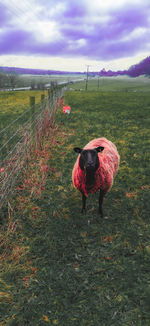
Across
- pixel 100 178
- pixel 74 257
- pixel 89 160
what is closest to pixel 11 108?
pixel 100 178

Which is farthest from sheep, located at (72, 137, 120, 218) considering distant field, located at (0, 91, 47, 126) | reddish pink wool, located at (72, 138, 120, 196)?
distant field, located at (0, 91, 47, 126)

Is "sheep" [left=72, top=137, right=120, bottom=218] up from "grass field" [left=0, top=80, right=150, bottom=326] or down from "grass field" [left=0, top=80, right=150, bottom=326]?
up

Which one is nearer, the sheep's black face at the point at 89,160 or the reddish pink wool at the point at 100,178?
the sheep's black face at the point at 89,160

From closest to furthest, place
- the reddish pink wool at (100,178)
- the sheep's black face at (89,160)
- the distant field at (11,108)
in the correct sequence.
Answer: the sheep's black face at (89,160)
the reddish pink wool at (100,178)
the distant field at (11,108)

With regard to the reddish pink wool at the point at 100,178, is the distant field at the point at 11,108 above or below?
above

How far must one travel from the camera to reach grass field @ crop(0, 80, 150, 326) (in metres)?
3.15

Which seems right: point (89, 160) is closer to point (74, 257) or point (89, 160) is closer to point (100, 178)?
point (100, 178)

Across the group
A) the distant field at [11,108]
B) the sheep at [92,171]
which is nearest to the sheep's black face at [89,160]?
the sheep at [92,171]

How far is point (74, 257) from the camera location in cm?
409

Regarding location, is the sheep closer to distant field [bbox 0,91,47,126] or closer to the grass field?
the grass field

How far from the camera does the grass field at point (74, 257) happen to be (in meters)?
3.15

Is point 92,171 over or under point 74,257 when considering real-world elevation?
over

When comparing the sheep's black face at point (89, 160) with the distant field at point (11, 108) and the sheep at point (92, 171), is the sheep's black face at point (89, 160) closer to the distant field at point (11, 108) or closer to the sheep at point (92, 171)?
the sheep at point (92, 171)

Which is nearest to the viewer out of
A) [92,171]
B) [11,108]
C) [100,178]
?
[92,171]
